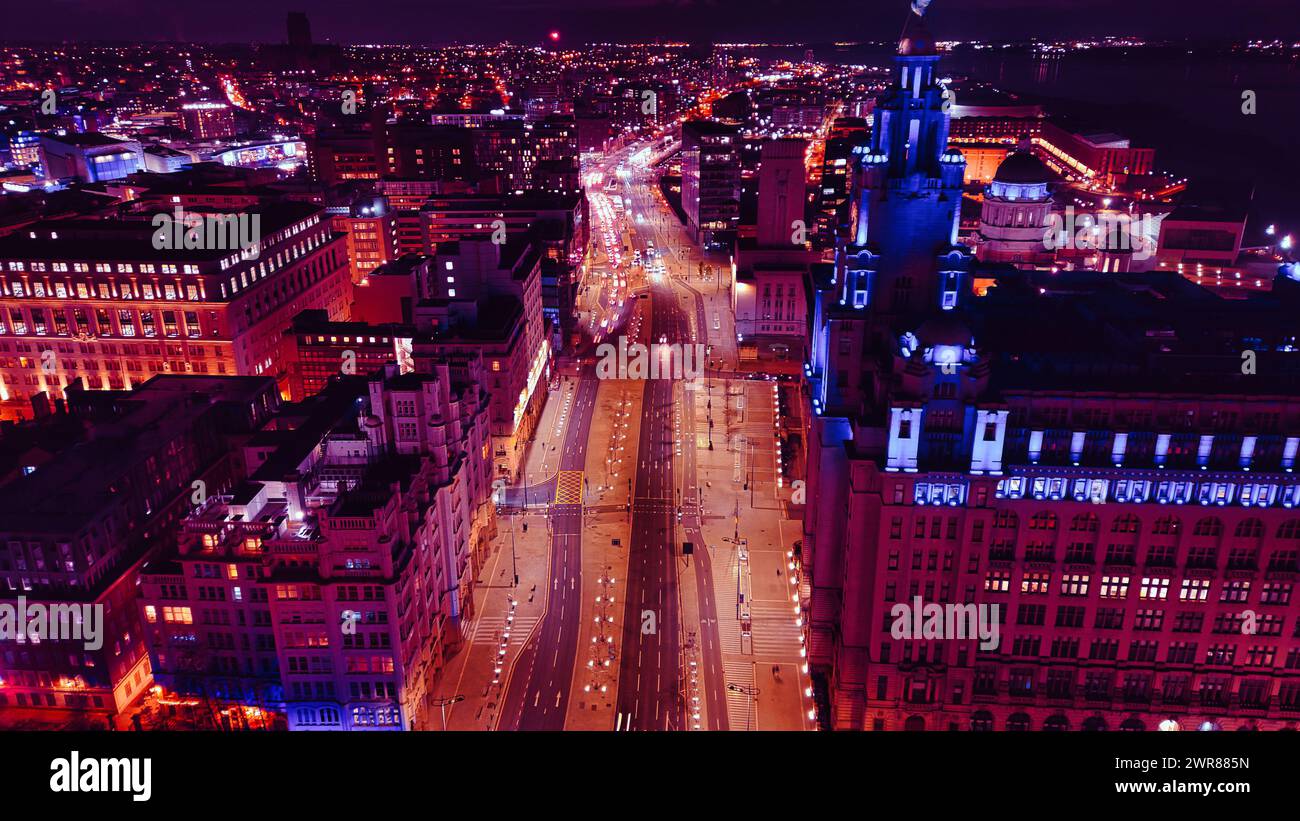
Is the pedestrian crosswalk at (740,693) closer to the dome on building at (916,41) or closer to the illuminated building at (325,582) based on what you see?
the illuminated building at (325,582)

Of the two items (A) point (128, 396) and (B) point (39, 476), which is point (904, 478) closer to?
(B) point (39, 476)

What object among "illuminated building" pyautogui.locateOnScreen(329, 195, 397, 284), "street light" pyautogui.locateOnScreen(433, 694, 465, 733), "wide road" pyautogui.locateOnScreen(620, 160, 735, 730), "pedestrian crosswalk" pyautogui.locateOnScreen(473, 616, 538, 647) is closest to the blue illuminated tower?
"wide road" pyautogui.locateOnScreen(620, 160, 735, 730)

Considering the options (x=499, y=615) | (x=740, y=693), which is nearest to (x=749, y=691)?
(x=740, y=693)

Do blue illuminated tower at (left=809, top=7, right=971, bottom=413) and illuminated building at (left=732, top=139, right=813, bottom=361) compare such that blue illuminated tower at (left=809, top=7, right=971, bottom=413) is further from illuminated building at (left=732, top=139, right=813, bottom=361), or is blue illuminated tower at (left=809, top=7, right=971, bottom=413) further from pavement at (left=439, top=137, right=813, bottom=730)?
illuminated building at (left=732, top=139, right=813, bottom=361)

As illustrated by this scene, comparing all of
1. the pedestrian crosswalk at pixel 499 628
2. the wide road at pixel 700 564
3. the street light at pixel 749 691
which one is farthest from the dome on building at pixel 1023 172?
the pedestrian crosswalk at pixel 499 628

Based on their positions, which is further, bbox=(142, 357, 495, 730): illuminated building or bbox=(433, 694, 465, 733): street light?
bbox=(433, 694, 465, 733): street light
